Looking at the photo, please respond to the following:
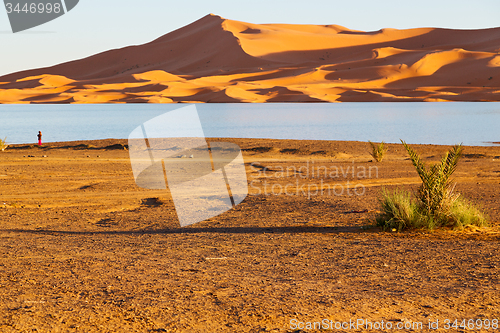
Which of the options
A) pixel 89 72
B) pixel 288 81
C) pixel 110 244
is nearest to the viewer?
pixel 110 244

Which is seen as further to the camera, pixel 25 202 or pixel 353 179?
pixel 353 179

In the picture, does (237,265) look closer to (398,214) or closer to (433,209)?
(398,214)

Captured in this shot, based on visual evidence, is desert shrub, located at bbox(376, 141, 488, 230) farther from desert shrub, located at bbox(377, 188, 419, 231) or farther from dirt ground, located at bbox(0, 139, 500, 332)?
dirt ground, located at bbox(0, 139, 500, 332)

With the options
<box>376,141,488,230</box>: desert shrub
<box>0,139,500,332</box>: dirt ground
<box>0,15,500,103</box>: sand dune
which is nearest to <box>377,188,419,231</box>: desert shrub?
<box>376,141,488,230</box>: desert shrub

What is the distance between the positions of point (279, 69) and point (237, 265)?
114992 millimetres

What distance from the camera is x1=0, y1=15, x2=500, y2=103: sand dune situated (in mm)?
88688

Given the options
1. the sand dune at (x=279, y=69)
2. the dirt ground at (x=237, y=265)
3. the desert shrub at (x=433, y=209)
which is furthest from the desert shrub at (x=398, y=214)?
the sand dune at (x=279, y=69)

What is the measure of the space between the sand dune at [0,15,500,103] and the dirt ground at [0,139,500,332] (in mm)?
73832

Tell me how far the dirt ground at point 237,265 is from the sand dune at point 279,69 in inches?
2907

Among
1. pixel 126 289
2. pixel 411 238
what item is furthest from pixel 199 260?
pixel 411 238

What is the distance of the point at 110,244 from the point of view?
6.27 meters

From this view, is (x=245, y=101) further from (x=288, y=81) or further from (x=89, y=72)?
(x=89, y=72)

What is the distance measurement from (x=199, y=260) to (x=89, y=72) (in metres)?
A: 165

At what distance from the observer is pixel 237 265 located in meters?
5.19
